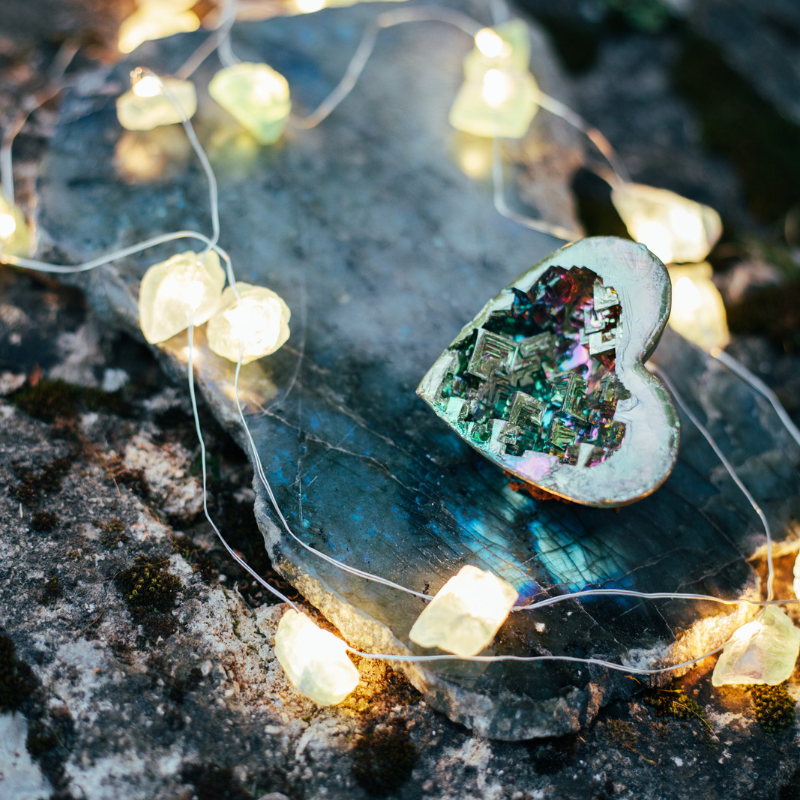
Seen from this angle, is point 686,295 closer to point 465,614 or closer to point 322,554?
point 465,614

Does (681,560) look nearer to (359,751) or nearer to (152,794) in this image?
(359,751)

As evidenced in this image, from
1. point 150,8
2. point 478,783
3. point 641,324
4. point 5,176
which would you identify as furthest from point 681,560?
point 150,8

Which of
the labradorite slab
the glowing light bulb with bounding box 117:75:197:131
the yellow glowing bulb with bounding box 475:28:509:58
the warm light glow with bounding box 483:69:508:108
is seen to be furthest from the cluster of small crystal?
the glowing light bulb with bounding box 117:75:197:131

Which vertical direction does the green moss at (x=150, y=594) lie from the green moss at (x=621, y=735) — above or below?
below

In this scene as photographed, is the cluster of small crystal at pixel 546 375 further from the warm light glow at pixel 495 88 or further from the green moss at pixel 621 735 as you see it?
the warm light glow at pixel 495 88

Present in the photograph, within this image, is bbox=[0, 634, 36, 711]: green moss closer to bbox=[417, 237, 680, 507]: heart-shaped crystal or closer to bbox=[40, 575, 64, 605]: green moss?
bbox=[40, 575, 64, 605]: green moss

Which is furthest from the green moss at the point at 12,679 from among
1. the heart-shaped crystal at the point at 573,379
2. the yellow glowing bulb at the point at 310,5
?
the yellow glowing bulb at the point at 310,5

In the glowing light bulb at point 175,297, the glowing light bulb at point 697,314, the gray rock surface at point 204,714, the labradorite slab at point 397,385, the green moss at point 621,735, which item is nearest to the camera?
the gray rock surface at point 204,714
